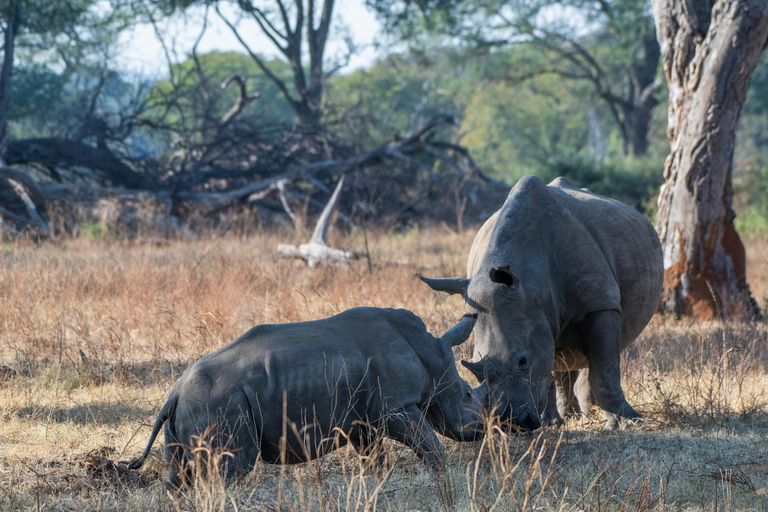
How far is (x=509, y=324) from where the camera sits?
397cm

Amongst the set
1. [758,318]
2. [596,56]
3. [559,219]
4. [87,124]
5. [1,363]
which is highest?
[596,56]

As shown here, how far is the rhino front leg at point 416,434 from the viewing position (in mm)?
3354

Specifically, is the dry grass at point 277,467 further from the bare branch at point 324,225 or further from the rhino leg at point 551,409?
the bare branch at point 324,225

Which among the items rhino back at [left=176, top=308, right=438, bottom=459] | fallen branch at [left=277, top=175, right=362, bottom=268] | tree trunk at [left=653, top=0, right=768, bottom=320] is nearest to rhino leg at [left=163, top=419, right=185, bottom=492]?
rhino back at [left=176, top=308, right=438, bottom=459]

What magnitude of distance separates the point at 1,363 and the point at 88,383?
803 mm

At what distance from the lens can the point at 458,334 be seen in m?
3.80

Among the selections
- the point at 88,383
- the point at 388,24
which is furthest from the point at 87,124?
the point at 88,383

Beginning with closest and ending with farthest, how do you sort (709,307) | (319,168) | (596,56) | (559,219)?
(559,219) < (709,307) < (319,168) < (596,56)

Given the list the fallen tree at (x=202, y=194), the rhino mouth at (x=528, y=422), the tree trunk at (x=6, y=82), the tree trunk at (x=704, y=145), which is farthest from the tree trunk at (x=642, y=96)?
the rhino mouth at (x=528, y=422)

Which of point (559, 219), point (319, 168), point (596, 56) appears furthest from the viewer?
point (596, 56)

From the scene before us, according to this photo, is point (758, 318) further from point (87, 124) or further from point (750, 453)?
point (87, 124)

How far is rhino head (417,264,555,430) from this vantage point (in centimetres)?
388

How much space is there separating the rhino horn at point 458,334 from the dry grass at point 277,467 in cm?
54

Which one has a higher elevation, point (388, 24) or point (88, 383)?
point (388, 24)
